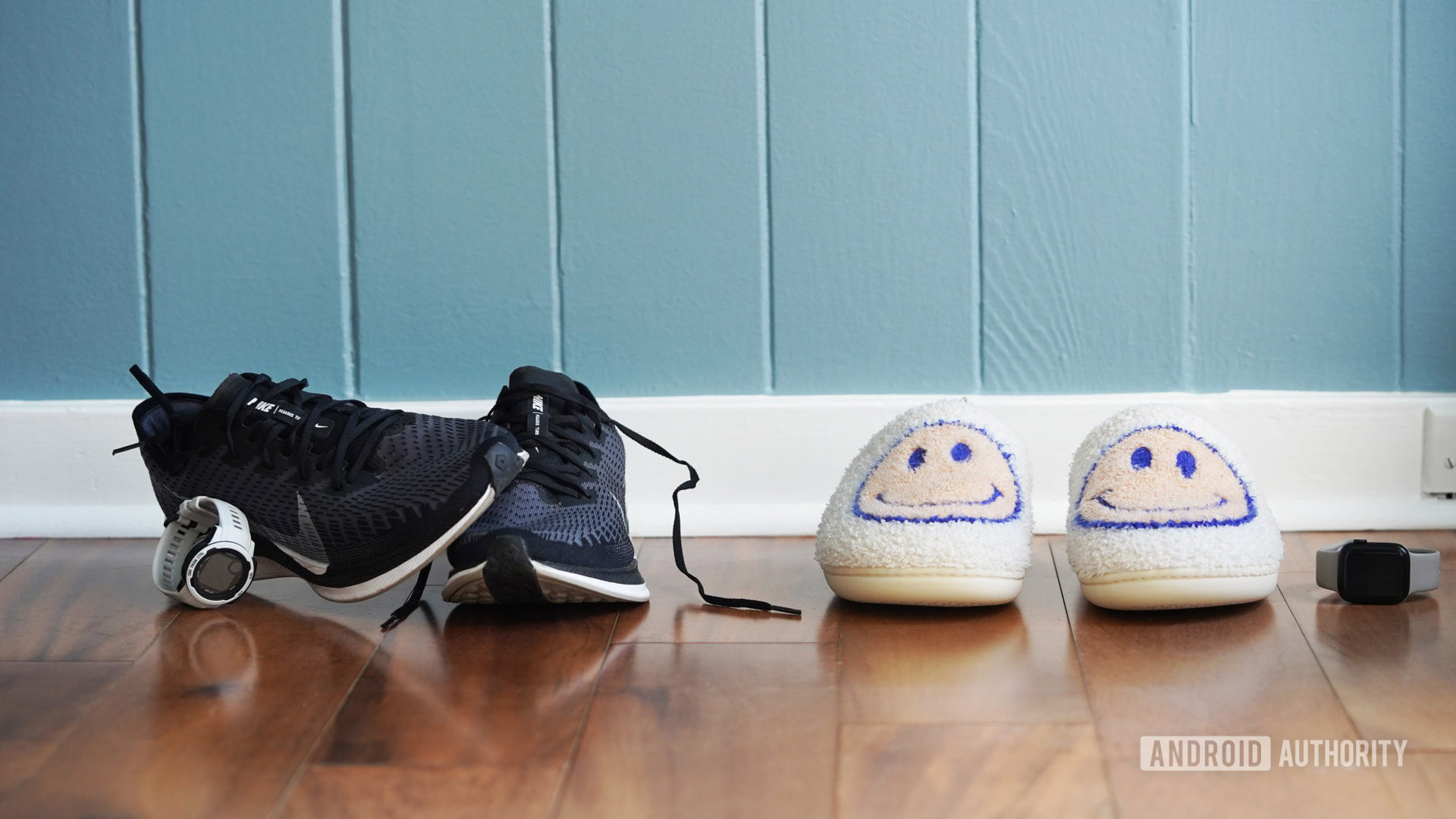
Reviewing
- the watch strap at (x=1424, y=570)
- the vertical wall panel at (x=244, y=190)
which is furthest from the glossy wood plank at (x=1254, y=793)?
the vertical wall panel at (x=244, y=190)

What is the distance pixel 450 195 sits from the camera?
1.25 m

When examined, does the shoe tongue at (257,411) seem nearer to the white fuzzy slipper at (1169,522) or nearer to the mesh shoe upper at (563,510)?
the mesh shoe upper at (563,510)

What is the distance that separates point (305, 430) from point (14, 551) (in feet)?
1.51

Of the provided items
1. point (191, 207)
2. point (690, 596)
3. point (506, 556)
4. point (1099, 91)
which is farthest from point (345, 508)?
point (1099, 91)

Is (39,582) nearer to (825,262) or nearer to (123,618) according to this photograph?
(123,618)

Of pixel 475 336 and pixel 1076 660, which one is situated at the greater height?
pixel 475 336

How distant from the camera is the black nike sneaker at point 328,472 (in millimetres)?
931

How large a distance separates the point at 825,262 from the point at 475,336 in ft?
1.25

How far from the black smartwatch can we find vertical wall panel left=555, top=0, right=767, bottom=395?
0.58 metres

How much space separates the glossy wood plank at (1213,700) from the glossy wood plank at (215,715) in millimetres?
489

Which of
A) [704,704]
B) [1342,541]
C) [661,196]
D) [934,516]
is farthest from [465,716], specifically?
[1342,541]

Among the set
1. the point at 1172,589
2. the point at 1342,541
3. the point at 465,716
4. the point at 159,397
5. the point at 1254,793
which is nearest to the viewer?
the point at 1254,793

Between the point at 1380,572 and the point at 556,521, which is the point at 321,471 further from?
the point at 1380,572

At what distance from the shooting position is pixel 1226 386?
1247 mm
